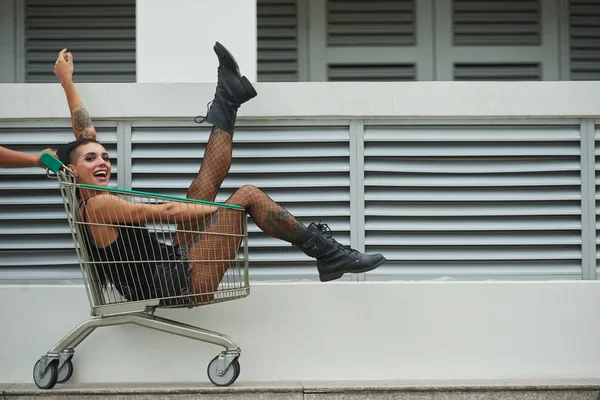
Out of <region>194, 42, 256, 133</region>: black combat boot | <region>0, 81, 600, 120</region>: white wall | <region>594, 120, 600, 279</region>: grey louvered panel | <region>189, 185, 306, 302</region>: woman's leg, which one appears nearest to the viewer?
<region>189, 185, 306, 302</region>: woman's leg

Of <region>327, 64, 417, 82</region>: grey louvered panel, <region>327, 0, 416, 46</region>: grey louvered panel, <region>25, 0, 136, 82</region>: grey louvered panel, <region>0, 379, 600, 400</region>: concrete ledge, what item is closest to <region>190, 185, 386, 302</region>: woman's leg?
<region>0, 379, 600, 400</region>: concrete ledge

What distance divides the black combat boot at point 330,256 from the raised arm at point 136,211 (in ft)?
1.42

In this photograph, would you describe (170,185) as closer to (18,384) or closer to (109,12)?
(18,384)

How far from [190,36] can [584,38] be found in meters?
3.29

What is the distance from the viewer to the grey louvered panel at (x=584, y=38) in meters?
5.86

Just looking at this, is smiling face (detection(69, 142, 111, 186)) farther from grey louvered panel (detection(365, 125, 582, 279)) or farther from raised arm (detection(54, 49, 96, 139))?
grey louvered panel (detection(365, 125, 582, 279))

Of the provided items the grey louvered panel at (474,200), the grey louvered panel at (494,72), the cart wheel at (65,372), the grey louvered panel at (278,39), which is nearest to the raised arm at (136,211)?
the cart wheel at (65,372)

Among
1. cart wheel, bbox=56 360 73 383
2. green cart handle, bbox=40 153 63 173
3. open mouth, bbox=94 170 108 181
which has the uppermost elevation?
green cart handle, bbox=40 153 63 173

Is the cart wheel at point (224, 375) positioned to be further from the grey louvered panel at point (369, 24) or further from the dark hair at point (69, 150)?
the grey louvered panel at point (369, 24)

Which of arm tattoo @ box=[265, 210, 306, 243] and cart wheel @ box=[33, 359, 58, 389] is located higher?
Answer: arm tattoo @ box=[265, 210, 306, 243]

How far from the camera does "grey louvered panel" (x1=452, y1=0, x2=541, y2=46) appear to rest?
5.82 metres

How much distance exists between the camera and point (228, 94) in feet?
11.9

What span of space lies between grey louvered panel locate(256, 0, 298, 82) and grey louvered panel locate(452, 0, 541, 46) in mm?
1176

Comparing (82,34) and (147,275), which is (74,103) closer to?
(147,275)
